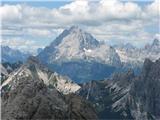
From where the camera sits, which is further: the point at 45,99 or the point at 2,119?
the point at 45,99

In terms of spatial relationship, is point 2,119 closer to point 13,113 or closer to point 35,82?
point 13,113

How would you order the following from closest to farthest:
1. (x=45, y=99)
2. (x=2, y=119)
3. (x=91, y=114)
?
(x=2, y=119) → (x=45, y=99) → (x=91, y=114)

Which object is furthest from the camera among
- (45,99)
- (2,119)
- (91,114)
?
(91,114)

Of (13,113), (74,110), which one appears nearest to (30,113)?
(13,113)

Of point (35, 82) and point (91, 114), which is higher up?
point (35, 82)

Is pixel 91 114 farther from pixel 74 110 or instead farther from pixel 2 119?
pixel 2 119

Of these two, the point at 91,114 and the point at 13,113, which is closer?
the point at 13,113
